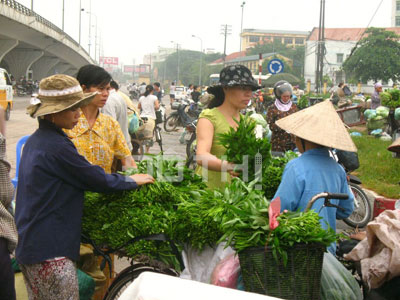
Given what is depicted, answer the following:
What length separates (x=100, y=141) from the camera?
3.71 metres

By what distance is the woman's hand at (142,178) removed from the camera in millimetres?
2980

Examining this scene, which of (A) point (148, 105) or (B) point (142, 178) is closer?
(B) point (142, 178)

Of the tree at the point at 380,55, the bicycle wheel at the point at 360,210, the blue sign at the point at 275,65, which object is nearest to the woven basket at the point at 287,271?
the bicycle wheel at the point at 360,210

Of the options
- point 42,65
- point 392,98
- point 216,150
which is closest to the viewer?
point 216,150

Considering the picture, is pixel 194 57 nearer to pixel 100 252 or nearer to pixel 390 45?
pixel 390 45

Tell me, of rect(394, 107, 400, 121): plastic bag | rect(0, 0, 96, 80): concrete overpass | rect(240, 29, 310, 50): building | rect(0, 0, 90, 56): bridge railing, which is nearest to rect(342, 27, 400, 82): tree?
rect(0, 0, 96, 80): concrete overpass

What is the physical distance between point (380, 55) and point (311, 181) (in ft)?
203

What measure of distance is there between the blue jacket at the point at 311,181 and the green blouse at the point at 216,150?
816 millimetres

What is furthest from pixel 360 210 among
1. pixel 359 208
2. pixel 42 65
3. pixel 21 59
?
pixel 42 65

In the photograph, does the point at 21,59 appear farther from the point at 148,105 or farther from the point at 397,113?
the point at 397,113

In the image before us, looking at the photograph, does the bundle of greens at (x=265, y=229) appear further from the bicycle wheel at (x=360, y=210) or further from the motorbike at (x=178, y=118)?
the motorbike at (x=178, y=118)

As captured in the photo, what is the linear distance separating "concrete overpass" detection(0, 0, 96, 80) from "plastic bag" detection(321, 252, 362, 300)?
31943 mm

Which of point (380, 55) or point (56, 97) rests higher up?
point (380, 55)

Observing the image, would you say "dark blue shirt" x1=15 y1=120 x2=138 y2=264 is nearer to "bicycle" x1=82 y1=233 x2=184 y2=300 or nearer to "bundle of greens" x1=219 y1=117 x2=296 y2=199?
"bicycle" x1=82 y1=233 x2=184 y2=300
